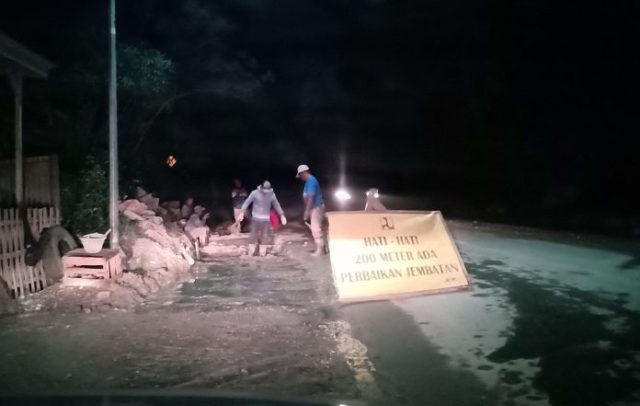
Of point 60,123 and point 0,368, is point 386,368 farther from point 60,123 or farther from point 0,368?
point 60,123

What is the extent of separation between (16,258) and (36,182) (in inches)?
55.9

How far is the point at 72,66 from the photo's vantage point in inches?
625

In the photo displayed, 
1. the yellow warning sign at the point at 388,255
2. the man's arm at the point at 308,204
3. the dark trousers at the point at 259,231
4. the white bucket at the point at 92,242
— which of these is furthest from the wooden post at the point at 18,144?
the man's arm at the point at 308,204

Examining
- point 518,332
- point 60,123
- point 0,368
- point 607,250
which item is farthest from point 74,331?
point 607,250

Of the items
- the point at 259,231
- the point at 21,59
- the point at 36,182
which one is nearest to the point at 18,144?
the point at 36,182

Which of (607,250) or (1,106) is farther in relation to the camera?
(607,250)

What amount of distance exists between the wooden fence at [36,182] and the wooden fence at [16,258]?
1.00ft

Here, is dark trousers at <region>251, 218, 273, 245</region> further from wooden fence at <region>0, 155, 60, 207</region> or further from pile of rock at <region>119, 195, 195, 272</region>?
wooden fence at <region>0, 155, 60, 207</region>

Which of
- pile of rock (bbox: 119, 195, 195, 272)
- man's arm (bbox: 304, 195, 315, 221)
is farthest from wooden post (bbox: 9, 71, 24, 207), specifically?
man's arm (bbox: 304, 195, 315, 221)

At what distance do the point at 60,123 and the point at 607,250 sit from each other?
467 inches

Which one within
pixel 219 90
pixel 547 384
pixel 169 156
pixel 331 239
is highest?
pixel 219 90

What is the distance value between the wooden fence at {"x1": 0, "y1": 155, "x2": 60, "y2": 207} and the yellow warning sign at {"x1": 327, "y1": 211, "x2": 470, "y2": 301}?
4.63m

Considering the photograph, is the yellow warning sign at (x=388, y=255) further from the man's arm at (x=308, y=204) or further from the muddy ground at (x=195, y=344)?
the man's arm at (x=308, y=204)

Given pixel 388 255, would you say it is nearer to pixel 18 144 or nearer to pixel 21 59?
pixel 18 144
